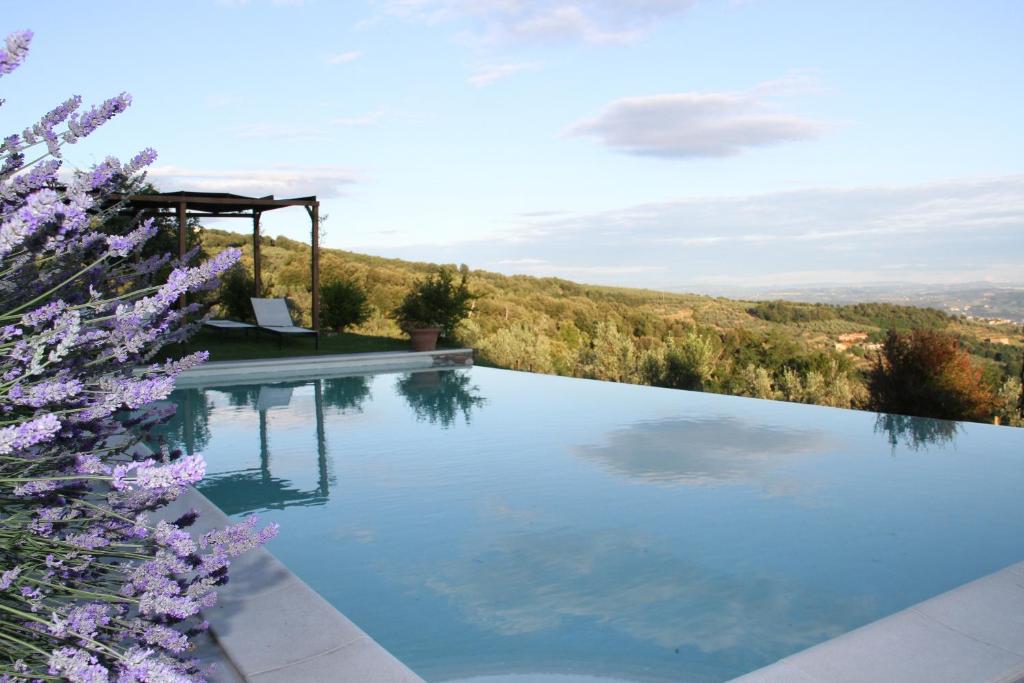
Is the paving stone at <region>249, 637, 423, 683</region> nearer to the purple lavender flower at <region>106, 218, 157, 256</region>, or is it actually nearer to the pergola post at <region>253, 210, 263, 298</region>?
the purple lavender flower at <region>106, 218, 157, 256</region>

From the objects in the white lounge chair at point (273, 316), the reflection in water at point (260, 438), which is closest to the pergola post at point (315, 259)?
the white lounge chair at point (273, 316)

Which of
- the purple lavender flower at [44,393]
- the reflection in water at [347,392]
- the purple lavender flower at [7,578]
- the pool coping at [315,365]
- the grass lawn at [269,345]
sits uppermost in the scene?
the purple lavender flower at [44,393]

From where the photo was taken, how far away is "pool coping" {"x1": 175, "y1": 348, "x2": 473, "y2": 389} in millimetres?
10719

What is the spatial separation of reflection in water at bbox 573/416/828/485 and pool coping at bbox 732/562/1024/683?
286 centimetres

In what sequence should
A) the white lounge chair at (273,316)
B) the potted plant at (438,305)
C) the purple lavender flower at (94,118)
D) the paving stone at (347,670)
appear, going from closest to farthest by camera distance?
1. the purple lavender flower at (94,118)
2. the paving stone at (347,670)
3. the white lounge chair at (273,316)
4. the potted plant at (438,305)

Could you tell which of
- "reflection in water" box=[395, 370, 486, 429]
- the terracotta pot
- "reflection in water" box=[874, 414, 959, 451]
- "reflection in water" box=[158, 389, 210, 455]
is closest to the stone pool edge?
"reflection in water" box=[158, 389, 210, 455]

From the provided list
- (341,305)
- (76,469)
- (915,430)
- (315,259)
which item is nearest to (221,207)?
(315,259)

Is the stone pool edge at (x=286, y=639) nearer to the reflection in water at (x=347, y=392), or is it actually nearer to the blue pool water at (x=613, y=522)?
the blue pool water at (x=613, y=522)

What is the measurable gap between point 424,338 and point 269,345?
2.77 metres

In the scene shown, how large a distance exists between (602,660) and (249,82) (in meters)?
12.3

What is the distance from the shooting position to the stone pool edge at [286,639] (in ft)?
7.89

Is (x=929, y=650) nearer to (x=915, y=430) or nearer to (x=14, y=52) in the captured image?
(x=14, y=52)

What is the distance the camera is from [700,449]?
685 centimetres

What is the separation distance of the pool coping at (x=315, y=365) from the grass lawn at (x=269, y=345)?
24.1 inches
